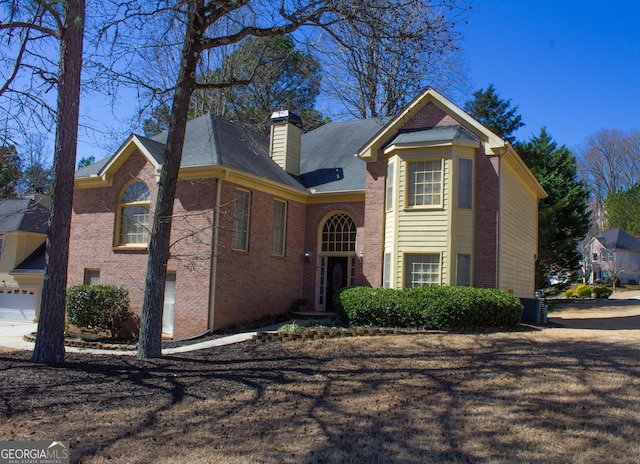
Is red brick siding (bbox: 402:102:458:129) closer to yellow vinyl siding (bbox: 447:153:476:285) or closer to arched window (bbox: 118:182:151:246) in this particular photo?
yellow vinyl siding (bbox: 447:153:476:285)

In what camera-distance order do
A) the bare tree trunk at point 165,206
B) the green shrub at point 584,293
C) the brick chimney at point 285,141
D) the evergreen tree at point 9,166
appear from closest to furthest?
the bare tree trunk at point 165,206
the evergreen tree at point 9,166
the brick chimney at point 285,141
the green shrub at point 584,293

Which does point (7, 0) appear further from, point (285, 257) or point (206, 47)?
point (285, 257)

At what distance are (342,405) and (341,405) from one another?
0.01 metres

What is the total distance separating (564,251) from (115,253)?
22.7 meters

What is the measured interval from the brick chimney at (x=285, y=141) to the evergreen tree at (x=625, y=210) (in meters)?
49.0

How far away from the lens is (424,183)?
16953 mm

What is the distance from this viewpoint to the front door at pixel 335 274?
20016 mm

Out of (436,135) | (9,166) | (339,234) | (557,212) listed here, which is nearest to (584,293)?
(557,212)

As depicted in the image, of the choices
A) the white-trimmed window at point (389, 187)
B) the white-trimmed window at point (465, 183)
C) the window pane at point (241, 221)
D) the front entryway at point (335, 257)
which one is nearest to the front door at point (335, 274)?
the front entryway at point (335, 257)

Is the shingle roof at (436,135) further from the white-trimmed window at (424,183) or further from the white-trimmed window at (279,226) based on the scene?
the white-trimmed window at (279,226)

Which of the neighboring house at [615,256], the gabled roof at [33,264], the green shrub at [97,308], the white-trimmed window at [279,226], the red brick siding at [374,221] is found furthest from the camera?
the neighboring house at [615,256]

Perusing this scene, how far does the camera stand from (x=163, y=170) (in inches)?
466

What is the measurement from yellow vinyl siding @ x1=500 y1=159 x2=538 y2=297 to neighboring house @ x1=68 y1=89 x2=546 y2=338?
0.31 feet

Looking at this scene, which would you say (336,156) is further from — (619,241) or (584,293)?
(619,241)
